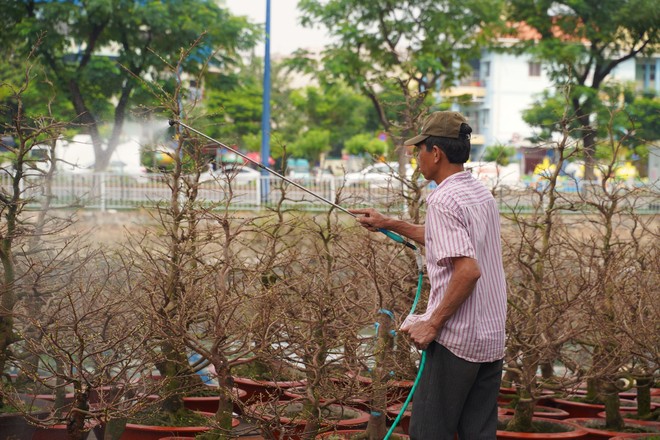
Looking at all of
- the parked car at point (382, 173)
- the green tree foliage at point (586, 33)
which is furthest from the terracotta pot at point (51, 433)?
the green tree foliage at point (586, 33)

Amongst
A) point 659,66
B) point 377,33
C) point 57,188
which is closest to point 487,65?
point 659,66

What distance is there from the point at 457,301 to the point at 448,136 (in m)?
0.62

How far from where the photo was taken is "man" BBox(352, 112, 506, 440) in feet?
12.6

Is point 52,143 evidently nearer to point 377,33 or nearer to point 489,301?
point 489,301

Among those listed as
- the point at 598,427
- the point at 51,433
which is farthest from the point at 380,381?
the point at 598,427

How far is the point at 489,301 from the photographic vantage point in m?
3.96

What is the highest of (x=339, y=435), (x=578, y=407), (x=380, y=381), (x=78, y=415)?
(x=380, y=381)

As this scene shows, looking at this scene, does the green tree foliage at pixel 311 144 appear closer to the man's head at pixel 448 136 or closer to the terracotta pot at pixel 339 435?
the terracotta pot at pixel 339 435

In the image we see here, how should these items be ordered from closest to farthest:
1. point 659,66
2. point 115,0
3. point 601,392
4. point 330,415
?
point 330,415 → point 601,392 → point 115,0 → point 659,66

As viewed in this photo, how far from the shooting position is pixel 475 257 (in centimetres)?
382

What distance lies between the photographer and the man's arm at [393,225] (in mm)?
4414

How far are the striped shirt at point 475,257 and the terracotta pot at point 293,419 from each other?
1.73 m

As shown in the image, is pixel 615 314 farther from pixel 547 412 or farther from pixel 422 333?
pixel 422 333

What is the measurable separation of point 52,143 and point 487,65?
52.9 meters
